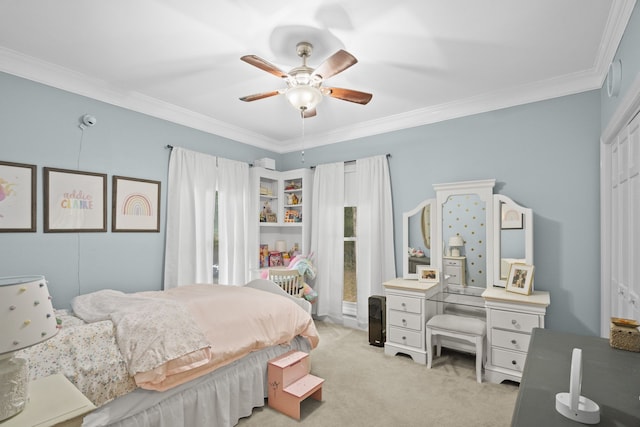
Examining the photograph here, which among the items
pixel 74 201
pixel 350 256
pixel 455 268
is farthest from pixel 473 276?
pixel 74 201

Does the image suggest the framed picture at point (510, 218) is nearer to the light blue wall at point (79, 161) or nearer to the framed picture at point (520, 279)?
the framed picture at point (520, 279)

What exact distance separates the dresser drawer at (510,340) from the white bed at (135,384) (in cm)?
201

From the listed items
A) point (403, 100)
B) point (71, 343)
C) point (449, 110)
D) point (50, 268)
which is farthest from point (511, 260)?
point (50, 268)

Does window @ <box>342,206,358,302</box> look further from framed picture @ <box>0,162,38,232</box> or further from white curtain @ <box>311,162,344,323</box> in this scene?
framed picture @ <box>0,162,38,232</box>

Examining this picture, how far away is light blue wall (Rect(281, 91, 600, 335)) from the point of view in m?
2.87

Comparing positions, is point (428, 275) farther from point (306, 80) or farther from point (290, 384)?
point (306, 80)

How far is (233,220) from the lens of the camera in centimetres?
424

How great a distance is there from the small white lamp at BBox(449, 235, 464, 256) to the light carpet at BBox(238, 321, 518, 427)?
1091 mm

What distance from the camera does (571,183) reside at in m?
2.96

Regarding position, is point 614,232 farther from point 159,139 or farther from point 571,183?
point 159,139

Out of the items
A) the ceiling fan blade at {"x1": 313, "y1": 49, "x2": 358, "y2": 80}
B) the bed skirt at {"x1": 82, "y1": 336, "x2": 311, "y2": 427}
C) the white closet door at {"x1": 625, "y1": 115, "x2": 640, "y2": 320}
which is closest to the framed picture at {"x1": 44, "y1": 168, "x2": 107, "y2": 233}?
the bed skirt at {"x1": 82, "y1": 336, "x2": 311, "y2": 427}

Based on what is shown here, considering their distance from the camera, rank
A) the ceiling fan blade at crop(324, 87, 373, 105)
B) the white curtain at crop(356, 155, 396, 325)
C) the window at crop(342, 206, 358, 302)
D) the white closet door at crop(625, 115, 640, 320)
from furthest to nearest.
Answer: the window at crop(342, 206, 358, 302) → the white curtain at crop(356, 155, 396, 325) → the ceiling fan blade at crop(324, 87, 373, 105) → the white closet door at crop(625, 115, 640, 320)

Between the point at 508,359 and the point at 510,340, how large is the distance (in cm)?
17

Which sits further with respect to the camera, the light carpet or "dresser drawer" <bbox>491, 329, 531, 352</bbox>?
"dresser drawer" <bbox>491, 329, 531, 352</bbox>
